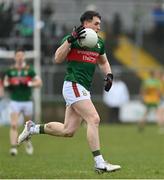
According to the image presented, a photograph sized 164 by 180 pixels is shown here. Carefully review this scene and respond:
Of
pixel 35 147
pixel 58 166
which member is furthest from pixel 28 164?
pixel 35 147

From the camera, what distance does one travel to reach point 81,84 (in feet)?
36.4

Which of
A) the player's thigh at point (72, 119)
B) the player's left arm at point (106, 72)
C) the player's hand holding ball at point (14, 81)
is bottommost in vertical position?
the player's thigh at point (72, 119)

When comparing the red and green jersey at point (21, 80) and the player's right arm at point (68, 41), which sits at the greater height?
the player's right arm at point (68, 41)

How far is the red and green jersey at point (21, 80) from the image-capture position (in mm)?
17172

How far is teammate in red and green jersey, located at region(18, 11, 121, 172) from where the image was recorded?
35.6 feet

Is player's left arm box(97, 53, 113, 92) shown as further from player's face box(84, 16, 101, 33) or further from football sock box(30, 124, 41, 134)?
football sock box(30, 124, 41, 134)

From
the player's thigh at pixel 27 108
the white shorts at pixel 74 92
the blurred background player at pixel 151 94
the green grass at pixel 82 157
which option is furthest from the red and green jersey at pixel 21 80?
the blurred background player at pixel 151 94

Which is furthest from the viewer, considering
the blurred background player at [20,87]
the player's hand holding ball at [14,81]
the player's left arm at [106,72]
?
the player's hand holding ball at [14,81]

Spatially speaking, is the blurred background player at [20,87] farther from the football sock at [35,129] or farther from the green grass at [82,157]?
the football sock at [35,129]

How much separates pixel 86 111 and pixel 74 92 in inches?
13.3

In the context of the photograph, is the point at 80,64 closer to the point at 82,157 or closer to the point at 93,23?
the point at 93,23

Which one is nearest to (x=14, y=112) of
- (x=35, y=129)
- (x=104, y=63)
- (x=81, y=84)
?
(x=35, y=129)

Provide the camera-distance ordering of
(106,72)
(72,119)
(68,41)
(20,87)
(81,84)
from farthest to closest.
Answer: (20,87), (106,72), (72,119), (81,84), (68,41)

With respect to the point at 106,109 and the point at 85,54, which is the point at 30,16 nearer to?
the point at 106,109
